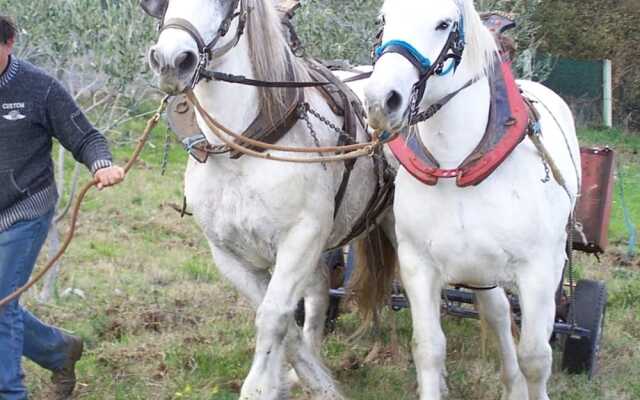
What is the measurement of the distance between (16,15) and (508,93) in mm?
3582

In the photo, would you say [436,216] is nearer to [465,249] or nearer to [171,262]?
[465,249]

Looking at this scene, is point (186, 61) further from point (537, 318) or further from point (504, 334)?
point (504, 334)

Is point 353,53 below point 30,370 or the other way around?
the other way around

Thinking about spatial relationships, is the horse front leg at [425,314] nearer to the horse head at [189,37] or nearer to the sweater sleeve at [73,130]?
the horse head at [189,37]

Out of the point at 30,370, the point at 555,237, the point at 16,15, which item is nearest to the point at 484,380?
the point at 555,237

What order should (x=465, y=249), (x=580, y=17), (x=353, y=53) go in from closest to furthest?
(x=465, y=249) → (x=353, y=53) → (x=580, y=17)

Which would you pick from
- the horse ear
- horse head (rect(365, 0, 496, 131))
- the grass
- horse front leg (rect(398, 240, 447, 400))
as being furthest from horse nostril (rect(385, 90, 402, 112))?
the grass

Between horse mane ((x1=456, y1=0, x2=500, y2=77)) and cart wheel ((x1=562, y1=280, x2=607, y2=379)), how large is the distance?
1.82 meters

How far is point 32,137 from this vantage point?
4.09 m

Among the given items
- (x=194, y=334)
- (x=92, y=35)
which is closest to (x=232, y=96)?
(x=194, y=334)

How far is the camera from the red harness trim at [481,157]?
12.0ft

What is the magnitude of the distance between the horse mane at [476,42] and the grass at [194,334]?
186 centimetres

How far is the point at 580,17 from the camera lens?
16.5 meters

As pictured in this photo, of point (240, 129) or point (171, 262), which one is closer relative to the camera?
point (240, 129)
